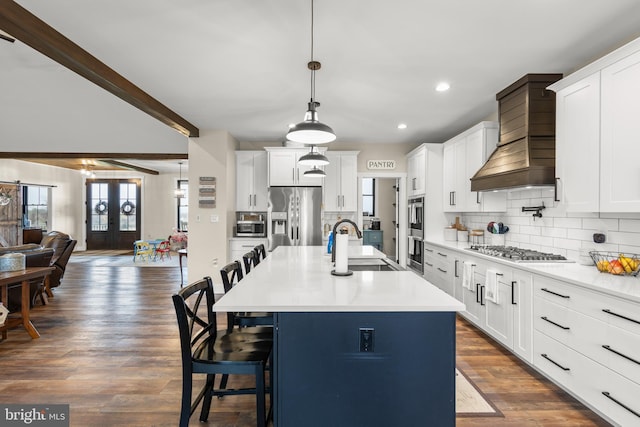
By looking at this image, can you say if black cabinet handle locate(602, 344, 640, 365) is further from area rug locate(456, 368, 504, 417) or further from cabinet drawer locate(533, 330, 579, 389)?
area rug locate(456, 368, 504, 417)

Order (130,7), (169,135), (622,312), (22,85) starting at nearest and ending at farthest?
(622,312) → (130,7) → (22,85) → (169,135)

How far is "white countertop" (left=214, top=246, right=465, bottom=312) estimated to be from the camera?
156 centimetres

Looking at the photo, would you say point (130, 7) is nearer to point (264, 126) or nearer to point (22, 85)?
point (264, 126)

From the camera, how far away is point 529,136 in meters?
3.11

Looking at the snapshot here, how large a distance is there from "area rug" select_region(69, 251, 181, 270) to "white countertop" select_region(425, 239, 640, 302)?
7219 mm

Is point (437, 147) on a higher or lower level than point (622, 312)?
higher

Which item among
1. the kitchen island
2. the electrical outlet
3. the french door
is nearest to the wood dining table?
the kitchen island

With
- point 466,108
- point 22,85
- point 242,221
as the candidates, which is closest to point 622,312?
point 466,108

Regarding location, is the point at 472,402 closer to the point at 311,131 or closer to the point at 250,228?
the point at 311,131

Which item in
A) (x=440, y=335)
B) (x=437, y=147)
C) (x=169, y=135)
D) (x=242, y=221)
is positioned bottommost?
(x=440, y=335)

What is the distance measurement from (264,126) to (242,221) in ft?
5.48

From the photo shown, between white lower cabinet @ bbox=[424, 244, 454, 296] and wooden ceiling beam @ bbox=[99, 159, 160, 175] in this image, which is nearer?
white lower cabinet @ bbox=[424, 244, 454, 296]

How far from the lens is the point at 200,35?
8.33 feet

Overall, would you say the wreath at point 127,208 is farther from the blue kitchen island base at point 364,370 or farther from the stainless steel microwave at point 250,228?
the blue kitchen island base at point 364,370
